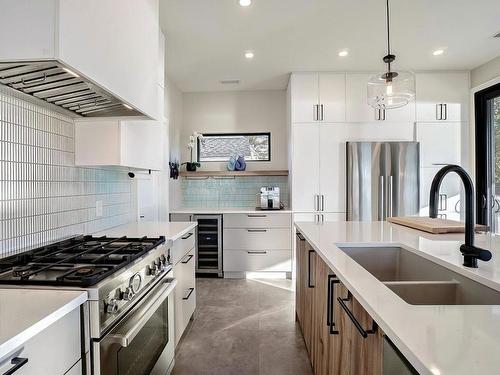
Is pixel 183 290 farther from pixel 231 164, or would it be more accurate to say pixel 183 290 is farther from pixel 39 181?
pixel 231 164

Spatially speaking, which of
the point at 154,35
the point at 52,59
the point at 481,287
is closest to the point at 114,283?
the point at 52,59

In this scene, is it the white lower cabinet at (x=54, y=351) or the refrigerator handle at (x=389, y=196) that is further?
the refrigerator handle at (x=389, y=196)

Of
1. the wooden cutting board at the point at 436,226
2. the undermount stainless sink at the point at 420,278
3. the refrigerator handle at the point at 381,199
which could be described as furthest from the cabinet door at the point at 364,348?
the refrigerator handle at the point at 381,199

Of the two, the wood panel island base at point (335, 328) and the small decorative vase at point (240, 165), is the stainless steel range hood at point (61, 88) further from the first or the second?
the small decorative vase at point (240, 165)

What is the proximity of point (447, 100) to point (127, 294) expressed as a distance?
14.5 ft

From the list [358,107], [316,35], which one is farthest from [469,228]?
[358,107]

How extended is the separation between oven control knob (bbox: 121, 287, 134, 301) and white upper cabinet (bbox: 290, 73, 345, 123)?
322cm

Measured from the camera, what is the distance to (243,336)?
247 centimetres

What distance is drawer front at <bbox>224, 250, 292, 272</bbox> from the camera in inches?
157

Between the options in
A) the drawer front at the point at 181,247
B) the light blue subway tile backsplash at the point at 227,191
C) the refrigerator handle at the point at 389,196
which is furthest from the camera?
the light blue subway tile backsplash at the point at 227,191

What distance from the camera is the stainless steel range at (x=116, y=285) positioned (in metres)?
1.07

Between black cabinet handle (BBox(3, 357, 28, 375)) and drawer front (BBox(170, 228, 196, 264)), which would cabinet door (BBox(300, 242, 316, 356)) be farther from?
black cabinet handle (BBox(3, 357, 28, 375))

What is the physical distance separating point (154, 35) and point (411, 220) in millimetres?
2160

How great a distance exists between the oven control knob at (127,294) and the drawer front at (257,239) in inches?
106
